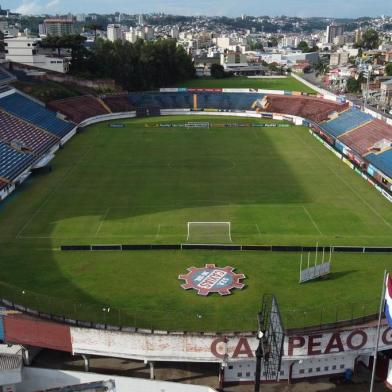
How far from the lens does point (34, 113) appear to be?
286ft

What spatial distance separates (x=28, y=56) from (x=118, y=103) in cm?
2553

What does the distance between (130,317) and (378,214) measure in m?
29.9

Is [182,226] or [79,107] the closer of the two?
[182,226]

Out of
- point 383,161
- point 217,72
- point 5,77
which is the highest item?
point 5,77

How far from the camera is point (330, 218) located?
48688 millimetres

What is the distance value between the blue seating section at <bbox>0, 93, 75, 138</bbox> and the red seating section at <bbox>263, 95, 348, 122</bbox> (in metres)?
45.6

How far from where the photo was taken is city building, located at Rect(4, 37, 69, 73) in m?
117

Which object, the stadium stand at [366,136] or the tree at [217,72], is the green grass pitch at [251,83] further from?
the stadium stand at [366,136]

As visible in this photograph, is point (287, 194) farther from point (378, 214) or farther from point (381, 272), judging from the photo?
point (381, 272)

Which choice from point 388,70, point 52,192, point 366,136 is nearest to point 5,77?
point 52,192

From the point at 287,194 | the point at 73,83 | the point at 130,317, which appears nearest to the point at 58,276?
the point at 130,317

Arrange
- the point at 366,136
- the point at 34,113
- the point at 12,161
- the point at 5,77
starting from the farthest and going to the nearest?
the point at 5,77 → the point at 34,113 → the point at 366,136 → the point at 12,161

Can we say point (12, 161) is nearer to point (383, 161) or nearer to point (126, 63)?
point (383, 161)

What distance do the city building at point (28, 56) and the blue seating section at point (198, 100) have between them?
20.6 m
